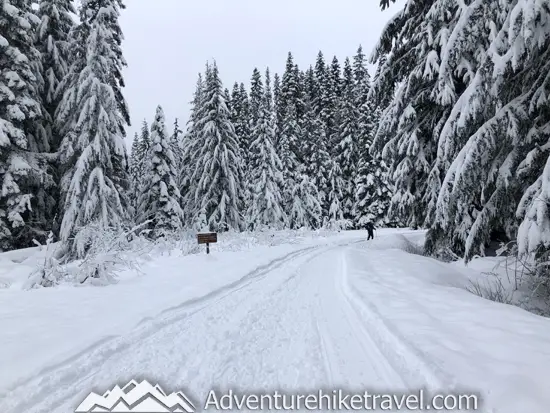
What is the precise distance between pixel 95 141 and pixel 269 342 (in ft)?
51.7

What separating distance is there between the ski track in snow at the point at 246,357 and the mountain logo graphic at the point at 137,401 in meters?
0.11

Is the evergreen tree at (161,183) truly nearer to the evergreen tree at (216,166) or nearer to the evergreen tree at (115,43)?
the evergreen tree at (216,166)

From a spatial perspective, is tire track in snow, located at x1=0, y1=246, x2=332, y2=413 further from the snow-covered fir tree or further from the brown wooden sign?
the snow-covered fir tree

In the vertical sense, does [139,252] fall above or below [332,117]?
below

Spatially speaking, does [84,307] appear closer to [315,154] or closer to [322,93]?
[315,154]

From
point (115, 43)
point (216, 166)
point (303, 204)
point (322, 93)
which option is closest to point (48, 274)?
point (115, 43)

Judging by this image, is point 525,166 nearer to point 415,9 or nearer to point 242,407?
point 242,407

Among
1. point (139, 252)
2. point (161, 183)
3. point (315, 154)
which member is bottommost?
point (139, 252)

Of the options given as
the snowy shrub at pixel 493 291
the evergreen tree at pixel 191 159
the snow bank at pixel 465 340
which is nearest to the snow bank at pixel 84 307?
the snow bank at pixel 465 340

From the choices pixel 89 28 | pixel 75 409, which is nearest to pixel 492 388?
pixel 75 409

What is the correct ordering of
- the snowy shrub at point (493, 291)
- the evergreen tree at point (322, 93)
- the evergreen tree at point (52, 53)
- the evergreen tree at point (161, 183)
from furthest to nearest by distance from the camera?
1. the evergreen tree at point (322, 93)
2. the evergreen tree at point (161, 183)
3. the evergreen tree at point (52, 53)
4. the snowy shrub at point (493, 291)

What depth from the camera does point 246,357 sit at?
4.39 metres

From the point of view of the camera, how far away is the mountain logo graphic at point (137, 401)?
3254 millimetres

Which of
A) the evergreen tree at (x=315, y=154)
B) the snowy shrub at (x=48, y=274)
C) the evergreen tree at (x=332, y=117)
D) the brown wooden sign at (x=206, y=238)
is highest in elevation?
the evergreen tree at (x=332, y=117)
